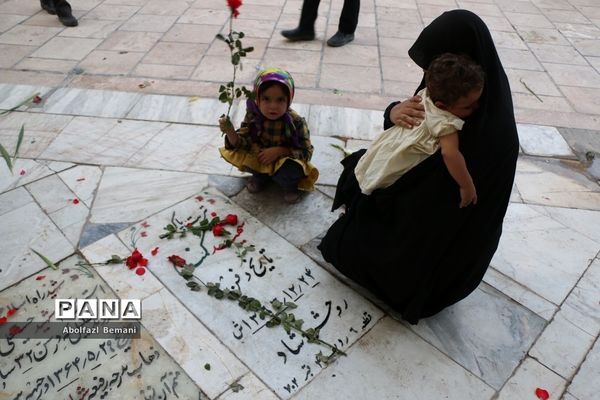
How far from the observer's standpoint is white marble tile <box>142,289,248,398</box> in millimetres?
1810

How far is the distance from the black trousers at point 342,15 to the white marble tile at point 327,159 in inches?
82.5

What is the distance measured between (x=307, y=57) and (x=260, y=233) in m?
2.78

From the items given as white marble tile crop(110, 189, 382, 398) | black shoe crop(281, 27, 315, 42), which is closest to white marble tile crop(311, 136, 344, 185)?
white marble tile crop(110, 189, 382, 398)

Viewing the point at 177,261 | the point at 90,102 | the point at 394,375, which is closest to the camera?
the point at 394,375

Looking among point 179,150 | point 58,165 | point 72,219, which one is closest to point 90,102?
point 58,165

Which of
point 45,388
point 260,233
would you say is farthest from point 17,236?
point 260,233

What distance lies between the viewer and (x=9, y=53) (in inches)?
173

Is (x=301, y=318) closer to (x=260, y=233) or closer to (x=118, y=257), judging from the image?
(x=260, y=233)

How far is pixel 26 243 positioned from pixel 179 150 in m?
1.17

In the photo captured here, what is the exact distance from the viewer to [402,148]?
5.79 feet

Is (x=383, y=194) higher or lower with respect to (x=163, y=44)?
higher

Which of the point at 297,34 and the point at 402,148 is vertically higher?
the point at 402,148

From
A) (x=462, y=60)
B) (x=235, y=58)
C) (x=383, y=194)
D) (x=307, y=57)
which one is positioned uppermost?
(x=462, y=60)

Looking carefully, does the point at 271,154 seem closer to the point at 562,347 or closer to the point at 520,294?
the point at 520,294
